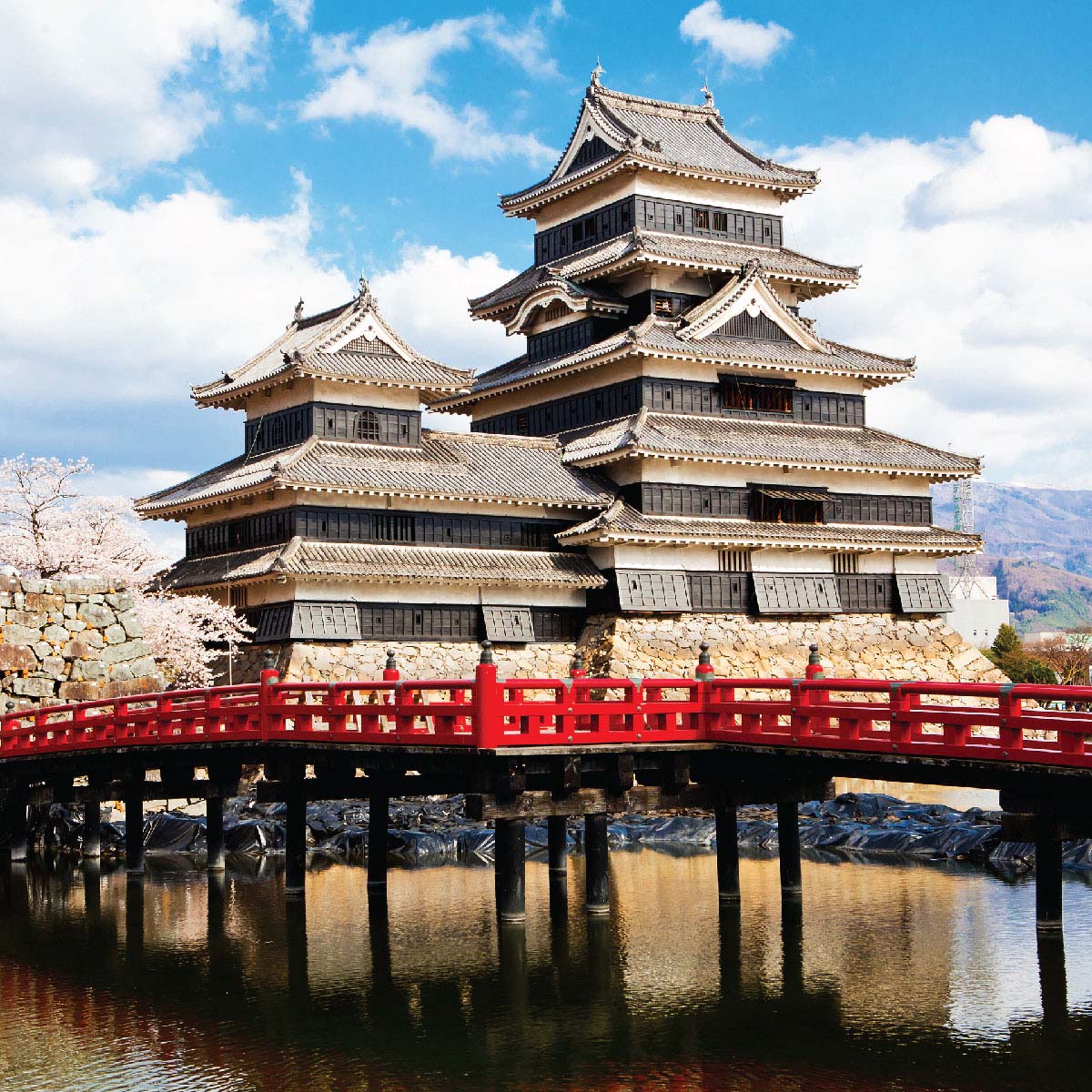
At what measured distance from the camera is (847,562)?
55000 millimetres

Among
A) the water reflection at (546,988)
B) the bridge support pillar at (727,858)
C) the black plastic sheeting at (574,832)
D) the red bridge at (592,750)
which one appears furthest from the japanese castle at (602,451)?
the bridge support pillar at (727,858)

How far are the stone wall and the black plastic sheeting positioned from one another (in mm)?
4670

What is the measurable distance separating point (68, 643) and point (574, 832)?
1382 centimetres

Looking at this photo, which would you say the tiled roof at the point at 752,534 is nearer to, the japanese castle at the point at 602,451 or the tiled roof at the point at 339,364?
the japanese castle at the point at 602,451

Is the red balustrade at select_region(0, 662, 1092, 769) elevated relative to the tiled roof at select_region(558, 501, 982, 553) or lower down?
lower down

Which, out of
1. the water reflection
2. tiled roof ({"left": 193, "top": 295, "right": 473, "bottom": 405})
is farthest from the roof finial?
the water reflection

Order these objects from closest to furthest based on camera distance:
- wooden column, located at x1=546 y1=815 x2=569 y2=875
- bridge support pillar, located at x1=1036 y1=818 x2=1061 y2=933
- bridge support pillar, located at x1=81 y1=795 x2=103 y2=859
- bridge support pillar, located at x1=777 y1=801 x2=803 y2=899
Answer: bridge support pillar, located at x1=1036 y1=818 x2=1061 y2=933 < bridge support pillar, located at x1=777 y1=801 x2=803 y2=899 < wooden column, located at x1=546 y1=815 x2=569 y2=875 < bridge support pillar, located at x1=81 y1=795 x2=103 y2=859

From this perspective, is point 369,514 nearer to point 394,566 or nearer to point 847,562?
point 394,566

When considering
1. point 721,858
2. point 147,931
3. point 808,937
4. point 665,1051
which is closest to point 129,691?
point 147,931

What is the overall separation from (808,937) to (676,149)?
38.8 meters

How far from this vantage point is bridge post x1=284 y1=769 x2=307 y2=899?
3000 centimetres

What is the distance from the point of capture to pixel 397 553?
156 ft

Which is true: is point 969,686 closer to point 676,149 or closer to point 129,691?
point 129,691

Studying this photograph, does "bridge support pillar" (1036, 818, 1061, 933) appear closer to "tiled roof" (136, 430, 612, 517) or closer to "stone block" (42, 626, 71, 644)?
"stone block" (42, 626, 71, 644)
